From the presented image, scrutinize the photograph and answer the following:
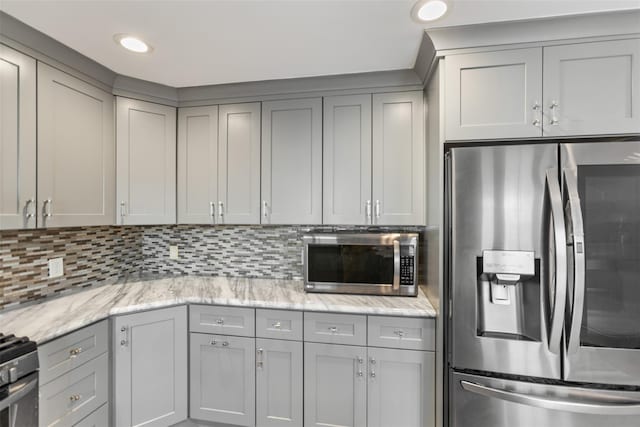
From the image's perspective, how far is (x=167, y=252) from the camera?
8.39 feet

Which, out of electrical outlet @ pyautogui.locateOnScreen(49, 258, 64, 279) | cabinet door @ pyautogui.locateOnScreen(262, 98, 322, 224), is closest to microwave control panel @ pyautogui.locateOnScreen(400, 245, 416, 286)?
cabinet door @ pyautogui.locateOnScreen(262, 98, 322, 224)

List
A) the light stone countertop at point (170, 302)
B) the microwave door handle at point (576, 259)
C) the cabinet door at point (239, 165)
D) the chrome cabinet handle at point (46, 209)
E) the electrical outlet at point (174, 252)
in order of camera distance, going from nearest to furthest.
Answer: the microwave door handle at point (576, 259) → the light stone countertop at point (170, 302) → the chrome cabinet handle at point (46, 209) → the cabinet door at point (239, 165) → the electrical outlet at point (174, 252)

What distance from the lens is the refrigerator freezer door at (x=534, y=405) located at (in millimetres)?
1265

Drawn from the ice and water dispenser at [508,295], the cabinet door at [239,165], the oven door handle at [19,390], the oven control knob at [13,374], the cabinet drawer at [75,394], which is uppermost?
the cabinet door at [239,165]

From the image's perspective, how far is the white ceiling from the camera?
4.22 ft

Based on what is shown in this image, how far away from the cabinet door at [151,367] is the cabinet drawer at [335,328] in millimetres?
837

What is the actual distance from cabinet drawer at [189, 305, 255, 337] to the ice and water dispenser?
130cm

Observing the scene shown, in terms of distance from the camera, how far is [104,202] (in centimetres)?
192

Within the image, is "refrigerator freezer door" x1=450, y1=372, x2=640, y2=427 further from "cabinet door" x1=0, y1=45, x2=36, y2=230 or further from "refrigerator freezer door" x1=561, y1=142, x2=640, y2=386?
"cabinet door" x1=0, y1=45, x2=36, y2=230

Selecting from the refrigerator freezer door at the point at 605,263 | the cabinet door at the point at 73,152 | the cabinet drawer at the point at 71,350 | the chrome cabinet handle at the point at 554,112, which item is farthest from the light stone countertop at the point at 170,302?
the chrome cabinet handle at the point at 554,112

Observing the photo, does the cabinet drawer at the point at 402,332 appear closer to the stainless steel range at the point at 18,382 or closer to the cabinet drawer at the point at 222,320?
the cabinet drawer at the point at 222,320

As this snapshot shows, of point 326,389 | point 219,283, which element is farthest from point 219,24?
point 326,389

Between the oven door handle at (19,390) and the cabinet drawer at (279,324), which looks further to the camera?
the cabinet drawer at (279,324)

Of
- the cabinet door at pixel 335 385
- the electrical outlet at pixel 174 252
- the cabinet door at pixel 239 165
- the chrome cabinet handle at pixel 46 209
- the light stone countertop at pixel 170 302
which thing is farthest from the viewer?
the electrical outlet at pixel 174 252
